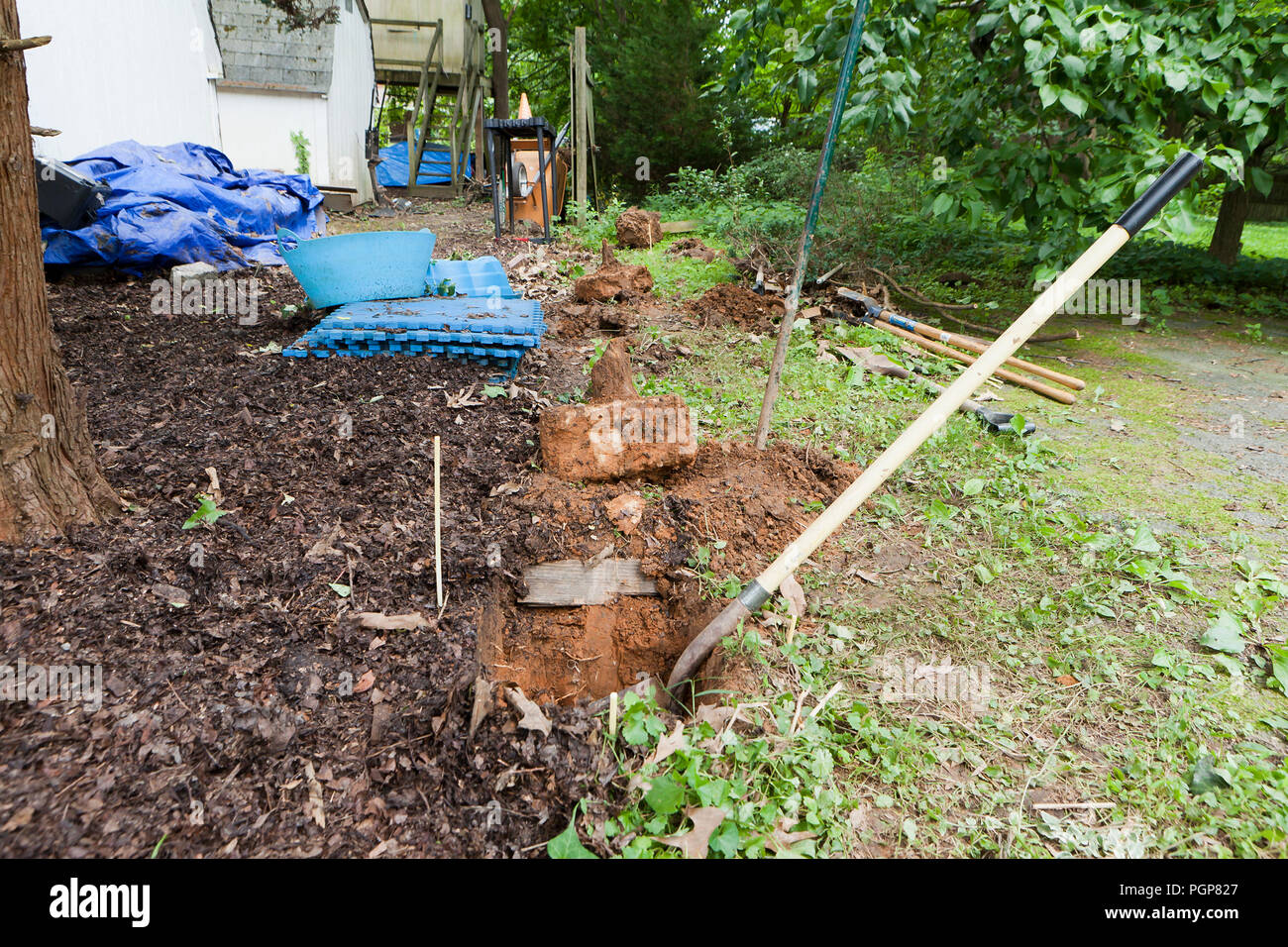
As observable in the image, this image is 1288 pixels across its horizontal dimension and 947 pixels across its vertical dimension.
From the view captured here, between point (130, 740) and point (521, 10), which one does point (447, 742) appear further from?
point (521, 10)

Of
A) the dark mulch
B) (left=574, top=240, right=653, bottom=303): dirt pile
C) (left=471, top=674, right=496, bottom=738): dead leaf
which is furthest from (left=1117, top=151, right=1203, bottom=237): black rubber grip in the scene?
(left=574, top=240, right=653, bottom=303): dirt pile

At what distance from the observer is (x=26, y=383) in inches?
94.8

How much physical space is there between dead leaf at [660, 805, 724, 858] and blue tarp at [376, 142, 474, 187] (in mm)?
16142

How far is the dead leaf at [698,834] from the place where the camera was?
1.70 meters

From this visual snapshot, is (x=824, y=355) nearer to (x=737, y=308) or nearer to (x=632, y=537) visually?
(x=737, y=308)

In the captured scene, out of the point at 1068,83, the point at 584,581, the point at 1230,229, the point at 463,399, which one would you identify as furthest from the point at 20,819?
the point at 1230,229

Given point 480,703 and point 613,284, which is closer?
point 480,703

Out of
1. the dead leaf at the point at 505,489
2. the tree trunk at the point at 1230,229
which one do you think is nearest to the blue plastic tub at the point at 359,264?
the dead leaf at the point at 505,489

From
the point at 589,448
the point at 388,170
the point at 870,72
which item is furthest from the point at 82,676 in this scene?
the point at 388,170

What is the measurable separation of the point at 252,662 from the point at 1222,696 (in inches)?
121

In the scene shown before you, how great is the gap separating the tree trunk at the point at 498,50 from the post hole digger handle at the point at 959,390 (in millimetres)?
15051

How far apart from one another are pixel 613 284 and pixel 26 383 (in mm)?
4934

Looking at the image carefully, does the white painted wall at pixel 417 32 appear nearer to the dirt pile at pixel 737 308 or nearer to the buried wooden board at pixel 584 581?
the dirt pile at pixel 737 308

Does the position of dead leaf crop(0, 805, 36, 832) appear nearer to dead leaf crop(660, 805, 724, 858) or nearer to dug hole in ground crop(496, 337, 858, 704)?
dug hole in ground crop(496, 337, 858, 704)
